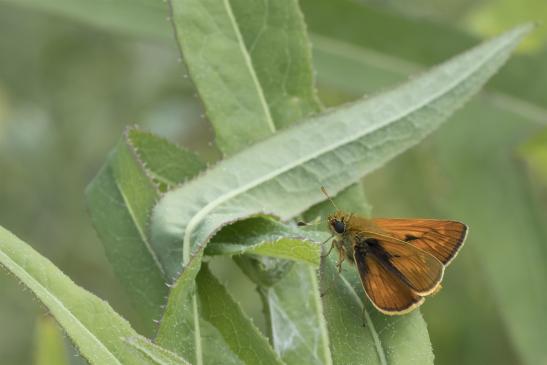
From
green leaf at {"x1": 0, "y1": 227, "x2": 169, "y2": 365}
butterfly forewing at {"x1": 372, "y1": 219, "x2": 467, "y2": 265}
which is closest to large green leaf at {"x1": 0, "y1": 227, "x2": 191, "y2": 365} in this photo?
green leaf at {"x1": 0, "y1": 227, "x2": 169, "y2": 365}

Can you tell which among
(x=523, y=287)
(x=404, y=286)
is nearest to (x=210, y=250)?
(x=404, y=286)

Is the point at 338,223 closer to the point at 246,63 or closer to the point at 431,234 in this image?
the point at 431,234

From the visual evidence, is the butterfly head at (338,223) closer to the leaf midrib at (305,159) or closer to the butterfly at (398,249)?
the butterfly at (398,249)

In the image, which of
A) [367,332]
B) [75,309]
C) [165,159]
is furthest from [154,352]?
[165,159]

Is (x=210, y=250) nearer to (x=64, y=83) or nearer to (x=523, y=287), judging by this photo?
(x=523, y=287)

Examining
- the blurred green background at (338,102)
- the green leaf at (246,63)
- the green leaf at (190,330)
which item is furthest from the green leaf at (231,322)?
the blurred green background at (338,102)

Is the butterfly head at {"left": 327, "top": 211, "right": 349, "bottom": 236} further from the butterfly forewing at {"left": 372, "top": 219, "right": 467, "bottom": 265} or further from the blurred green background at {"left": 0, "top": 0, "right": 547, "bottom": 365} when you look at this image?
the blurred green background at {"left": 0, "top": 0, "right": 547, "bottom": 365}

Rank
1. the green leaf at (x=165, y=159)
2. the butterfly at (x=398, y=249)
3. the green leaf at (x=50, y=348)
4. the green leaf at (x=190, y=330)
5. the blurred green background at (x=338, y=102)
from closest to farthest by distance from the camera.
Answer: the green leaf at (x=190, y=330) < the butterfly at (x=398, y=249) < the green leaf at (x=165, y=159) < the green leaf at (x=50, y=348) < the blurred green background at (x=338, y=102)
